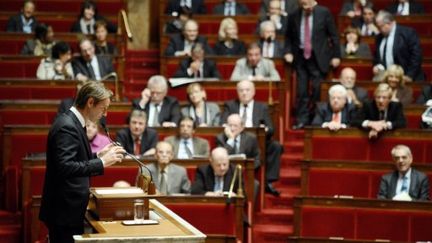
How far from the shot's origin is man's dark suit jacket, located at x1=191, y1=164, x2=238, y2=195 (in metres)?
4.67

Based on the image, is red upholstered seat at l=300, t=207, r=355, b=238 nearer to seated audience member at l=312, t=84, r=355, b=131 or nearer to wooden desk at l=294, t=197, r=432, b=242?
wooden desk at l=294, t=197, r=432, b=242

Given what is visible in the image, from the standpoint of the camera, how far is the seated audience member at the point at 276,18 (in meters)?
6.77

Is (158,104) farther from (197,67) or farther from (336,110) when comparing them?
(336,110)

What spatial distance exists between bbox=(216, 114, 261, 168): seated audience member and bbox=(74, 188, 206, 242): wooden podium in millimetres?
2312

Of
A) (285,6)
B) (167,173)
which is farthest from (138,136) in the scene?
(285,6)

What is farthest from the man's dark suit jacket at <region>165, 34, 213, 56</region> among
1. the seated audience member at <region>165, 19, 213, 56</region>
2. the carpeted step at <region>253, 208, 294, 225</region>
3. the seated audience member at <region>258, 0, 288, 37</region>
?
Answer: the carpeted step at <region>253, 208, 294, 225</region>

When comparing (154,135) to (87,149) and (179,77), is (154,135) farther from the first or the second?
(87,149)

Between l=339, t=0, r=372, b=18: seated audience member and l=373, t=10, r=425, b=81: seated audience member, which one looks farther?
l=339, t=0, r=372, b=18: seated audience member

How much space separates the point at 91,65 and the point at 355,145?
192 centimetres

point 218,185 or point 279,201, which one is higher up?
point 218,185

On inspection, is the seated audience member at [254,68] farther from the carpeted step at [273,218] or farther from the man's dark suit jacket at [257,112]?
the carpeted step at [273,218]

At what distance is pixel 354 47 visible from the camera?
252 inches

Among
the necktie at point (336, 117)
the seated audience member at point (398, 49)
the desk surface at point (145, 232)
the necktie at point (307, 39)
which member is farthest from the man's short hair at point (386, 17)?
the desk surface at point (145, 232)

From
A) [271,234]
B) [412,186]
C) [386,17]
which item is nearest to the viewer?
[412,186]
